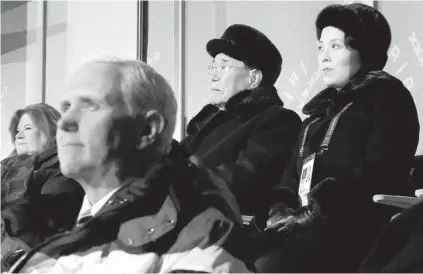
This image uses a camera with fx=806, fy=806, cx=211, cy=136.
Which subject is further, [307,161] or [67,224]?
[307,161]

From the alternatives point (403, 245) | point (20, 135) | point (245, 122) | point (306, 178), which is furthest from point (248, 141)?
point (403, 245)

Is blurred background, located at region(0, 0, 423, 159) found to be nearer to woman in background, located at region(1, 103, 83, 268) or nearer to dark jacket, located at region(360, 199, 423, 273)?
woman in background, located at region(1, 103, 83, 268)

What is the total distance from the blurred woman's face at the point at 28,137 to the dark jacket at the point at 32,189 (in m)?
0.04

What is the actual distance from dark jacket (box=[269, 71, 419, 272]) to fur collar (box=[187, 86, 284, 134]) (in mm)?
386

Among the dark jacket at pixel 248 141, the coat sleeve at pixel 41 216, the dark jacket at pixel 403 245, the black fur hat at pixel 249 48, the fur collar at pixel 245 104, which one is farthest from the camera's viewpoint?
the black fur hat at pixel 249 48

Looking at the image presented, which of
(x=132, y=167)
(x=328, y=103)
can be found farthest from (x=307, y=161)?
(x=132, y=167)

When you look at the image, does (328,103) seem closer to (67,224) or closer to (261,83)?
(261,83)

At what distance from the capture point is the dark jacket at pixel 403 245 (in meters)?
1.53

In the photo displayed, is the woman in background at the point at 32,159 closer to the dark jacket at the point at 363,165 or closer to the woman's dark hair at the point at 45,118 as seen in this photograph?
the woman's dark hair at the point at 45,118

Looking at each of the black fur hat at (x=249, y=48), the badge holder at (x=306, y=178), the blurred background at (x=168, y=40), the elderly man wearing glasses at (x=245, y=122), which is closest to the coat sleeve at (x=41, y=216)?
the elderly man wearing glasses at (x=245, y=122)

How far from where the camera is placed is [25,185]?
8.54 feet

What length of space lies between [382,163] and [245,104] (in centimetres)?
61

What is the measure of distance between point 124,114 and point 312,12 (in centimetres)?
153

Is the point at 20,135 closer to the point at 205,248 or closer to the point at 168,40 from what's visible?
the point at 168,40
